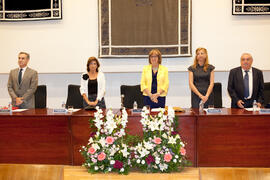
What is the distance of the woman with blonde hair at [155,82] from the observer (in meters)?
4.23

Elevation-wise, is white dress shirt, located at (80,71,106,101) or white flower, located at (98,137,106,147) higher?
white dress shirt, located at (80,71,106,101)

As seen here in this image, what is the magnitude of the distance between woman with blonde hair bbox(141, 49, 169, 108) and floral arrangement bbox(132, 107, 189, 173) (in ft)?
7.87

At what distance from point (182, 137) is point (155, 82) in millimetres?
1015

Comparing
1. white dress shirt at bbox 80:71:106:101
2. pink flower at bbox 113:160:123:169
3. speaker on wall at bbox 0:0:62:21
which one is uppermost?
speaker on wall at bbox 0:0:62:21

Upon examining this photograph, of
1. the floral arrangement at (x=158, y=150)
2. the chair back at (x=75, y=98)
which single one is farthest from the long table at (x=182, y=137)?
the floral arrangement at (x=158, y=150)

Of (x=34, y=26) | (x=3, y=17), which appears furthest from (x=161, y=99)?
(x=3, y=17)

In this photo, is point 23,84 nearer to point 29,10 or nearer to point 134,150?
point 29,10

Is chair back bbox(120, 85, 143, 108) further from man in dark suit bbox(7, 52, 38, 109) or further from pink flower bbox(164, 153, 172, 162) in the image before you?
pink flower bbox(164, 153, 172, 162)

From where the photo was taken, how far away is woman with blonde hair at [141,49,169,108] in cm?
423

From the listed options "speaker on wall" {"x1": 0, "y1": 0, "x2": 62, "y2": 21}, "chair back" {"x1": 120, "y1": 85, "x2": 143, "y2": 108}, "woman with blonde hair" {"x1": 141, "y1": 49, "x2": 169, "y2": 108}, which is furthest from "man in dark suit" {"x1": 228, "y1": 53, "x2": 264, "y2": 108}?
"speaker on wall" {"x1": 0, "y1": 0, "x2": 62, "y2": 21}

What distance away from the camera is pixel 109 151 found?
5.76 ft

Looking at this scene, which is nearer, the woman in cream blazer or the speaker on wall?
the woman in cream blazer

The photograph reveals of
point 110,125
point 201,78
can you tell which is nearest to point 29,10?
point 201,78

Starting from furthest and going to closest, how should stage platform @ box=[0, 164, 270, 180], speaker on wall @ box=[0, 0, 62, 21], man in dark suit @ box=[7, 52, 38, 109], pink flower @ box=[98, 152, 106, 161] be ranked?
speaker on wall @ box=[0, 0, 62, 21] → man in dark suit @ box=[7, 52, 38, 109] → pink flower @ box=[98, 152, 106, 161] → stage platform @ box=[0, 164, 270, 180]
